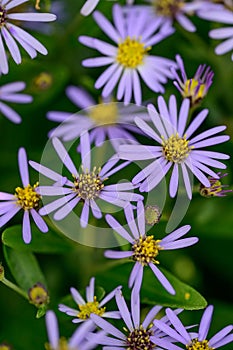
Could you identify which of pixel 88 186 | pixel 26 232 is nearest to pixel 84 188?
pixel 88 186

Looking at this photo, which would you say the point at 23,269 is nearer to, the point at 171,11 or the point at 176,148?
the point at 176,148

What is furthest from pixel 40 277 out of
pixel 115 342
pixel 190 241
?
pixel 190 241

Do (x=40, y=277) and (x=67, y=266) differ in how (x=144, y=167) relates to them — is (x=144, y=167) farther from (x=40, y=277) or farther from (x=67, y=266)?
(x=67, y=266)

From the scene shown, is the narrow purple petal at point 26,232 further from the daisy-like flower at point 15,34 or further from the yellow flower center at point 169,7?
the yellow flower center at point 169,7

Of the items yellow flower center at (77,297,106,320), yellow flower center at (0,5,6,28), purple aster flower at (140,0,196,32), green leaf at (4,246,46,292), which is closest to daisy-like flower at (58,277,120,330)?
yellow flower center at (77,297,106,320)

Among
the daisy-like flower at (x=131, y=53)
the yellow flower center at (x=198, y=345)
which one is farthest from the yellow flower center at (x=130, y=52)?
the yellow flower center at (x=198, y=345)

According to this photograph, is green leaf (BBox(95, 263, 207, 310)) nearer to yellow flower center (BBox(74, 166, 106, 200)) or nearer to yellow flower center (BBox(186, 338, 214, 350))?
yellow flower center (BBox(186, 338, 214, 350))

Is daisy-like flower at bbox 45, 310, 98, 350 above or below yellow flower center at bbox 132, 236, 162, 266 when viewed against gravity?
below
